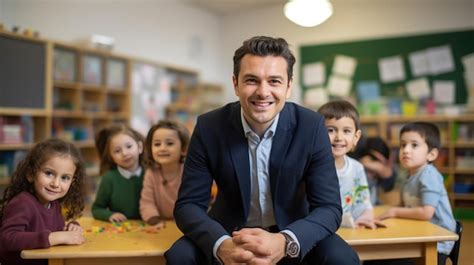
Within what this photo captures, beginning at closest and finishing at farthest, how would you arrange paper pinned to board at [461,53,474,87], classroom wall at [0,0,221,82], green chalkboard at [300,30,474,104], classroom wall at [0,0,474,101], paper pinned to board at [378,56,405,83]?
classroom wall at [0,0,221,82] < classroom wall at [0,0,474,101] < paper pinned to board at [461,53,474,87] < green chalkboard at [300,30,474,104] < paper pinned to board at [378,56,405,83]

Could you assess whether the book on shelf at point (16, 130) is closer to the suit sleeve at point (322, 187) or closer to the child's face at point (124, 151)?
the child's face at point (124, 151)

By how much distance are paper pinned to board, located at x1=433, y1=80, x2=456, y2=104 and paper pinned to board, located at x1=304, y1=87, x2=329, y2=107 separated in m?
1.58

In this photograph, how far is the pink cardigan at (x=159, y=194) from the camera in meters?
2.18

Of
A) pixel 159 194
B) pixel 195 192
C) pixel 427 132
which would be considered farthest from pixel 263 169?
pixel 427 132

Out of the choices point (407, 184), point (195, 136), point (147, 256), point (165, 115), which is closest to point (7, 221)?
point (147, 256)

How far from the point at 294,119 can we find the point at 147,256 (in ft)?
2.61

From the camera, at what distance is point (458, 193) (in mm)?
5332

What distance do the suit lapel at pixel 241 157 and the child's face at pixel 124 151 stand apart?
0.86m

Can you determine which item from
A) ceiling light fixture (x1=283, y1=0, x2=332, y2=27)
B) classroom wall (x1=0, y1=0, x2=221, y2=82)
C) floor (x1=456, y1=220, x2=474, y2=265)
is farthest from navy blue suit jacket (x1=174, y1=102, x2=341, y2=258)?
classroom wall (x1=0, y1=0, x2=221, y2=82)

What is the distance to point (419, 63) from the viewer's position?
612 cm

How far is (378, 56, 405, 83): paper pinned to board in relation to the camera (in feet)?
20.4

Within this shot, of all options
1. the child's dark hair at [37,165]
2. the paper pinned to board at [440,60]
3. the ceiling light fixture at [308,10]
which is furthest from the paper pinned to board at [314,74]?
the child's dark hair at [37,165]

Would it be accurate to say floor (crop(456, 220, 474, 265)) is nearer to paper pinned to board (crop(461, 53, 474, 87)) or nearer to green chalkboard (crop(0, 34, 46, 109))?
paper pinned to board (crop(461, 53, 474, 87))

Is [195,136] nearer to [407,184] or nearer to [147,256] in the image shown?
[147,256]
